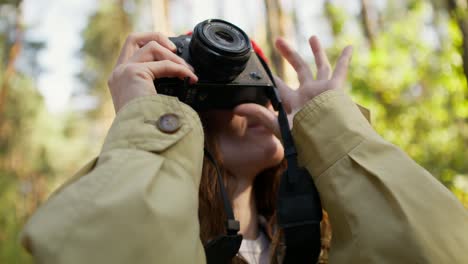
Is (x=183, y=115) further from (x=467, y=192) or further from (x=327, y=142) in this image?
(x=467, y=192)

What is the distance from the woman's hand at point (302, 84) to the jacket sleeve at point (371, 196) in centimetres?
16

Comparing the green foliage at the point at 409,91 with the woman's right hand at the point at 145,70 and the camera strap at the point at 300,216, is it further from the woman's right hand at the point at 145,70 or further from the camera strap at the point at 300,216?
the woman's right hand at the point at 145,70

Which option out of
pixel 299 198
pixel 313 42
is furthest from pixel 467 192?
pixel 299 198

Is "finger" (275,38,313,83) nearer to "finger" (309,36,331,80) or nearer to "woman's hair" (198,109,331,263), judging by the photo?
"finger" (309,36,331,80)

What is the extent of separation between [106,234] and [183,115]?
1.03 ft

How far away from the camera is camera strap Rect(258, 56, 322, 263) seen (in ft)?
3.51

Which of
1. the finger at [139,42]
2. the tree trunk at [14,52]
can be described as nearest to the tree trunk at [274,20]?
the finger at [139,42]

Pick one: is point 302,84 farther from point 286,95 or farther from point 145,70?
point 145,70

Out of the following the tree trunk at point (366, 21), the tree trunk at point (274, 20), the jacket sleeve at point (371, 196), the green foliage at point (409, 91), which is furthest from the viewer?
the tree trunk at point (366, 21)

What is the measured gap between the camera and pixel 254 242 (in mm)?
1316

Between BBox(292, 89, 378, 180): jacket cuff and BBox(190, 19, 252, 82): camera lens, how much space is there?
8.9 inches

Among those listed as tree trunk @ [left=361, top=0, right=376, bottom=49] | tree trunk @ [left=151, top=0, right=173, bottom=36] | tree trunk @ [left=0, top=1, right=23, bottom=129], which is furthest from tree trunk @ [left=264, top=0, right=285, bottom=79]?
tree trunk @ [left=0, top=1, right=23, bottom=129]

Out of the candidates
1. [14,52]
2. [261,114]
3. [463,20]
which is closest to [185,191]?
[261,114]

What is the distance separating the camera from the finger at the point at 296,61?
4.33 ft
